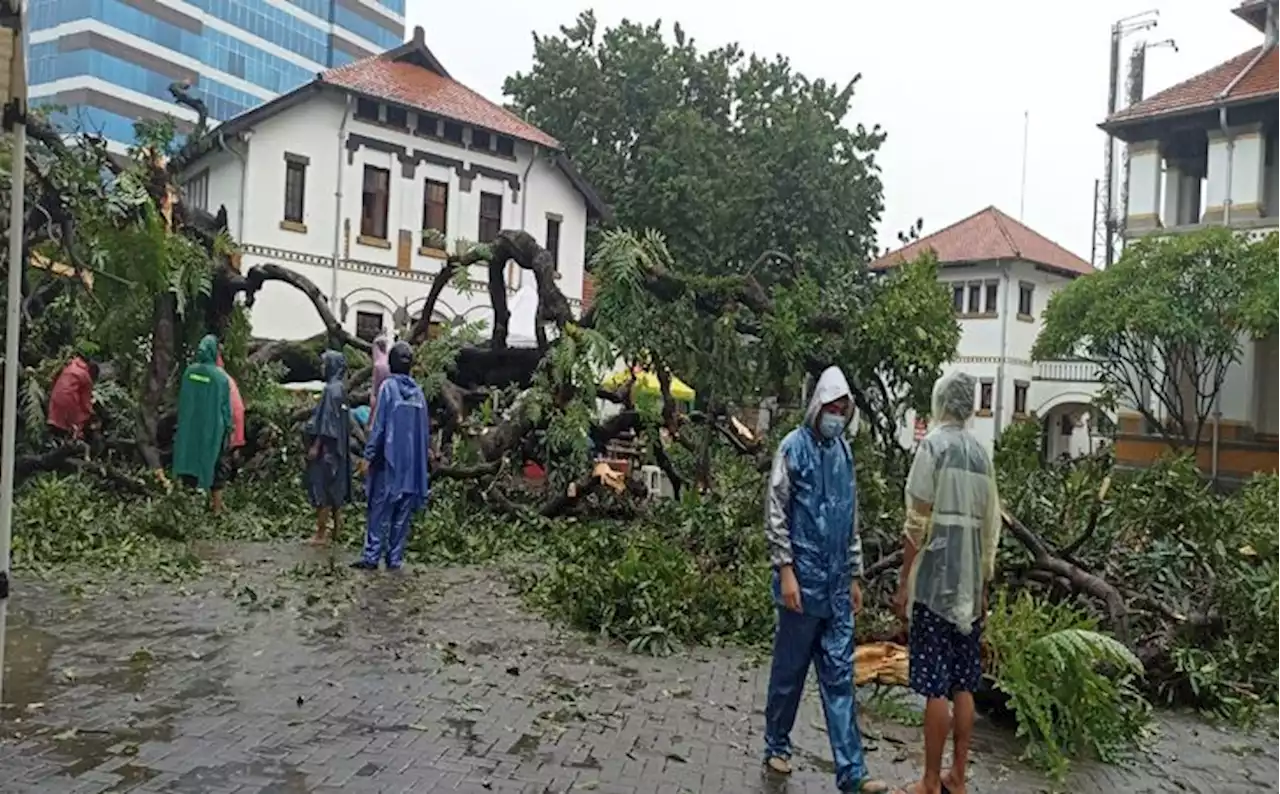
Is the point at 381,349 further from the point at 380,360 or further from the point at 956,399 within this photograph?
the point at 956,399

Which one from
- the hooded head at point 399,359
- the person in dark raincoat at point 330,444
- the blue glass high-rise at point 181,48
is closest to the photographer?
the hooded head at point 399,359

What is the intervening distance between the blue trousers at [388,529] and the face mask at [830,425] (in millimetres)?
5332

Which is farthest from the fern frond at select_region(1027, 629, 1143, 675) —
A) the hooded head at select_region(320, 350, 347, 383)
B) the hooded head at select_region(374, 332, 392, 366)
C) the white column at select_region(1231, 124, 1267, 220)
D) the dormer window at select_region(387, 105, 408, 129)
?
the dormer window at select_region(387, 105, 408, 129)

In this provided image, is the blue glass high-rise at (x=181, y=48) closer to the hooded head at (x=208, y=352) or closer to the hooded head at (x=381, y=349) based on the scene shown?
the hooded head at (x=208, y=352)

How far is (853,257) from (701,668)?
27927mm

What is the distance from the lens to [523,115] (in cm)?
3884

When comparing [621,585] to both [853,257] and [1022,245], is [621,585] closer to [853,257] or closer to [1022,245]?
[853,257]

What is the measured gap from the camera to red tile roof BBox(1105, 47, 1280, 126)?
81.1 feet

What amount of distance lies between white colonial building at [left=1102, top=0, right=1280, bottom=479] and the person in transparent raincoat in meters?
21.3

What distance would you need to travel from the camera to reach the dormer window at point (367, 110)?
2952 cm

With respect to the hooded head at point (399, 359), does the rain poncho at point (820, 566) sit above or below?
below

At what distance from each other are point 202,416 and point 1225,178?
21.8 meters

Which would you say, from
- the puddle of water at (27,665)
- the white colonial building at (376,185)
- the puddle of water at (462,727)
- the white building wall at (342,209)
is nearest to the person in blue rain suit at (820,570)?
the puddle of water at (462,727)

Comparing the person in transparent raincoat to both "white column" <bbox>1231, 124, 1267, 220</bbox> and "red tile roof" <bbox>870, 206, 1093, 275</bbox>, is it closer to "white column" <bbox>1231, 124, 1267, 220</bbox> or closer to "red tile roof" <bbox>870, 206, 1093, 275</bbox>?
"white column" <bbox>1231, 124, 1267, 220</bbox>
